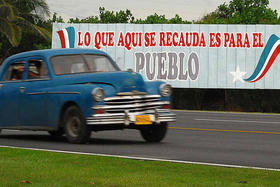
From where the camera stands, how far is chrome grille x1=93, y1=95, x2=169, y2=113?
1341 centimetres

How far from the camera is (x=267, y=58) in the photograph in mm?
37188

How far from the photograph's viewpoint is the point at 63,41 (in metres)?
40.3

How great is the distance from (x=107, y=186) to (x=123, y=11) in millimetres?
86100

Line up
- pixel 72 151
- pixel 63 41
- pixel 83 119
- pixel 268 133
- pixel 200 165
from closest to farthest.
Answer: pixel 200 165, pixel 72 151, pixel 83 119, pixel 268 133, pixel 63 41

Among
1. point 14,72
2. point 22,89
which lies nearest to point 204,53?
Result: point 14,72

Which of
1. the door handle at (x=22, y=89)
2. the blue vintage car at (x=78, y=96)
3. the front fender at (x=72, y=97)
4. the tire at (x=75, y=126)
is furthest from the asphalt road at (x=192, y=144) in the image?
the door handle at (x=22, y=89)

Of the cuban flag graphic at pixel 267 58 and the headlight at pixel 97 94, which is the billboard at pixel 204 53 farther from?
the headlight at pixel 97 94

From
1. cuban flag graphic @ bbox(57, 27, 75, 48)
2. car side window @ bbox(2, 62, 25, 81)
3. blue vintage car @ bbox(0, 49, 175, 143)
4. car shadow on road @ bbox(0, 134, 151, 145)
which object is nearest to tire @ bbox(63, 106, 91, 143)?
blue vintage car @ bbox(0, 49, 175, 143)

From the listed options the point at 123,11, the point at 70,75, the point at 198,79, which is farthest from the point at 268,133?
the point at 123,11

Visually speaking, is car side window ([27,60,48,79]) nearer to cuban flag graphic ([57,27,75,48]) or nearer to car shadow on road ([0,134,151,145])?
car shadow on road ([0,134,151,145])

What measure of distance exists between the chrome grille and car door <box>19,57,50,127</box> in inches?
64.1

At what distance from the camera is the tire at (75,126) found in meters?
13.5

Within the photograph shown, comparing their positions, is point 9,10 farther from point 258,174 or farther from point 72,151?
point 258,174

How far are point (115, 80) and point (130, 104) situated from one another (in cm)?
56
